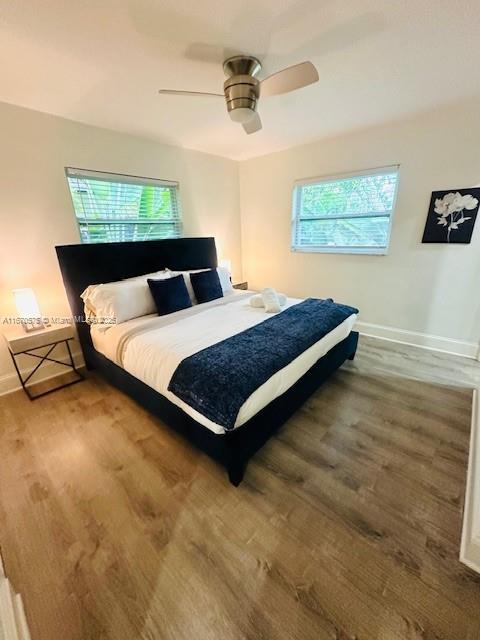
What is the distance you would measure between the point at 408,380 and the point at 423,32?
99.9 inches

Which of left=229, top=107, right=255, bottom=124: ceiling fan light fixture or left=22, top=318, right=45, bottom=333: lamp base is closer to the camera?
left=229, top=107, right=255, bottom=124: ceiling fan light fixture

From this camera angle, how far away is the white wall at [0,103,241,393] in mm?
2258

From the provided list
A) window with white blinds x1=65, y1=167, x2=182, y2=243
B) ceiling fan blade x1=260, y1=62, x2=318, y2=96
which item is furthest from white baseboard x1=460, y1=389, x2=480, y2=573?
window with white blinds x1=65, y1=167, x2=182, y2=243

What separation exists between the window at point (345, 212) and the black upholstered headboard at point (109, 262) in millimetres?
1666

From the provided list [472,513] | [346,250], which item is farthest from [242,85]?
[472,513]

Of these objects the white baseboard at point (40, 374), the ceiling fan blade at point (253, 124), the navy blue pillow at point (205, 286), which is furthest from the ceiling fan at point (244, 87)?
the white baseboard at point (40, 374)

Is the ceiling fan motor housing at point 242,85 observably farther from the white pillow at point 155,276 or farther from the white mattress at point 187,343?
the white pillow at point 155,276

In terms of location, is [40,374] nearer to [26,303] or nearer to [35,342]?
[35,342]

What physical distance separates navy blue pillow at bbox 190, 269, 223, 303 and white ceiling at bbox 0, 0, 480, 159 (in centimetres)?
155

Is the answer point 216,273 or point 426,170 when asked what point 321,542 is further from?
point 426,170

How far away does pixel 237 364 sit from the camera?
1.60m

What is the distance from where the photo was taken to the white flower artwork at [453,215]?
8.45 feet

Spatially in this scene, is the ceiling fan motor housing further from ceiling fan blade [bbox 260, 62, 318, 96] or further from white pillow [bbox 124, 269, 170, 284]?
white pillow [bbox 124, 269, 170, 284]

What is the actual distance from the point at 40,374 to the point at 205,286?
77.6 inches
